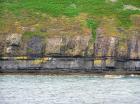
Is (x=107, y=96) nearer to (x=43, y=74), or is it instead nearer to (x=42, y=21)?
(x=43, y=74)

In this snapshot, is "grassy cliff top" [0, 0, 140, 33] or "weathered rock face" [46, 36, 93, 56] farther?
"grassy cliff top" [0, 0, 140, 33]

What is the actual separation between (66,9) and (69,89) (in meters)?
43.9

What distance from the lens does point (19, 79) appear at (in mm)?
84062

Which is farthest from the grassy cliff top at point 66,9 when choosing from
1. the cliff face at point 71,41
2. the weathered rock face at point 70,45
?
the weathered rock face at point 70,45

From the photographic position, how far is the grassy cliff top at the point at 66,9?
364ft

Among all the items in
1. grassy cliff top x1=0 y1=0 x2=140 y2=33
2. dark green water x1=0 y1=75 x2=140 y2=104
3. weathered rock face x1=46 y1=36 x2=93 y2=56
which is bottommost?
dark green water x1=0 y1=75 x2=140 y2=104

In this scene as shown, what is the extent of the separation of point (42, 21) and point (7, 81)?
29.4m

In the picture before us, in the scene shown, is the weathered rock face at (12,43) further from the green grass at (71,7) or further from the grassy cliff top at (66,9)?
the green grass at (71,7)

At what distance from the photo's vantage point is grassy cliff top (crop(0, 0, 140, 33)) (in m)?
111

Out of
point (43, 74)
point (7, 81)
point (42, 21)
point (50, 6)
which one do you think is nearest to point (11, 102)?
point (7, 81)

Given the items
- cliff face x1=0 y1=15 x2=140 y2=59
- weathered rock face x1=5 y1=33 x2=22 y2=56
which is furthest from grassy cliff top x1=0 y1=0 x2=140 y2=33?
weathered rock face x1=5 y1=33 x2=22 y2=56

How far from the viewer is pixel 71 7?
116188 mm

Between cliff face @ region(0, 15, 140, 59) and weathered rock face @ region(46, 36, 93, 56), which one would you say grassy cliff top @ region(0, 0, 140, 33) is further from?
weathered rock face @ region(46, 36, 93, 56)

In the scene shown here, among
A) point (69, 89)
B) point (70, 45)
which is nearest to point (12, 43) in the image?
point (70, 45)
